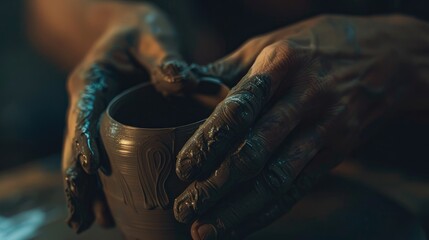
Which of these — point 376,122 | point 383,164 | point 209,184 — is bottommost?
point 383,164

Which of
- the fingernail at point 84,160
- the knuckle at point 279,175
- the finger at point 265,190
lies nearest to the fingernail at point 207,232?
the finger at point 265,190

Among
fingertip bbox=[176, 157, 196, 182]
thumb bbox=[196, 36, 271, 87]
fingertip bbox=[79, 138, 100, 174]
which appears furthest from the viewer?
thumb bbox=[196, 36, 271, 87]

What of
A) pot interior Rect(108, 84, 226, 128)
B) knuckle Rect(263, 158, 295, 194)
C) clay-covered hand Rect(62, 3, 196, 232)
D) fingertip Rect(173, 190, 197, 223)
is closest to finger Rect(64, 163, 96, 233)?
clay-covered hand Rect(62, 3, 196, 232)

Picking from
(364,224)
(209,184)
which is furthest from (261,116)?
(364,224)

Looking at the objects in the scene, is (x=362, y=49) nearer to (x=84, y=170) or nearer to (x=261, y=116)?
(x=261, y=116)

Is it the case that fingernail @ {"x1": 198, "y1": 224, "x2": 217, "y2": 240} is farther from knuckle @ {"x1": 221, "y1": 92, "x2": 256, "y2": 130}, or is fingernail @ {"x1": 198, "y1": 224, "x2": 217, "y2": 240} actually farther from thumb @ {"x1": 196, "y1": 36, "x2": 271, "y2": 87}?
thumb @ {"x1": 196, "y1": 36, "x2": 271, "y2": 87}

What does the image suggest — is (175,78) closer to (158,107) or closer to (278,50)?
(158,107)
